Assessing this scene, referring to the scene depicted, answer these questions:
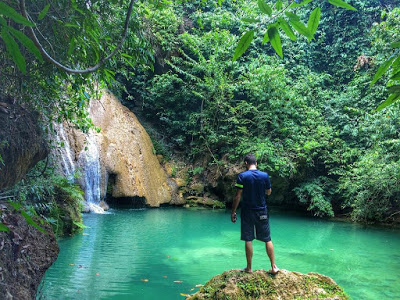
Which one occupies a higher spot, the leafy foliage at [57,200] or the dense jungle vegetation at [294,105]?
the dense jungle vegetation at [294,105]

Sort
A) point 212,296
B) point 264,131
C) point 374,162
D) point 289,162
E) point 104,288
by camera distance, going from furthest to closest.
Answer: point 264,131 → point 289,162 → point 374,162 → point 104,288 → point 212,296

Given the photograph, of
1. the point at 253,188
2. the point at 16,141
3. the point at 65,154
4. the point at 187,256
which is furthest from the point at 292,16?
the point at 65,154

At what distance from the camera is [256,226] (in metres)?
3.49

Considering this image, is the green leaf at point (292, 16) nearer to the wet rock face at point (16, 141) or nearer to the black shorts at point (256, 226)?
→ the black shorts at point (256, 226)

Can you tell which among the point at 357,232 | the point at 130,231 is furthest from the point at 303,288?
the point at 357,232

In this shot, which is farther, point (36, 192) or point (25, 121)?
point (36, 192)

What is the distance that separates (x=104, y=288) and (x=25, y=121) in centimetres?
238

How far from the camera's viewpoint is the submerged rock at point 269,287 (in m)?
3.13

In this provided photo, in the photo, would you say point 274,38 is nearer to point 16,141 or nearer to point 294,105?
point 16,141

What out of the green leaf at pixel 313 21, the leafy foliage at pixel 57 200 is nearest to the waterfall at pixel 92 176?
the leafy foliage at pixel 57 200

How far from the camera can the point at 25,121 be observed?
4082 mm

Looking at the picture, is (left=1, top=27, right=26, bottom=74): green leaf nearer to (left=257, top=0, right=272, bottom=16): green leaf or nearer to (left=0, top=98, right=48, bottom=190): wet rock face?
(left=257, top=0, right=272, bottom=16): green leaf

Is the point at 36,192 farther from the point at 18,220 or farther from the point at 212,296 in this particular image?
the point at 212,296

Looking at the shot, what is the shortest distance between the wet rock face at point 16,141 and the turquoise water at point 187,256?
4.69 ft
